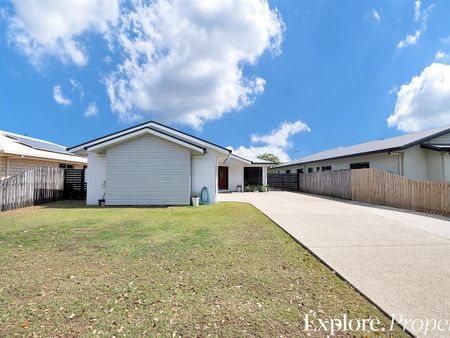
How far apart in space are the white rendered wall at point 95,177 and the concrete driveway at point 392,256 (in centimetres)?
924

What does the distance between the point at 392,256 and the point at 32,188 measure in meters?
14.9

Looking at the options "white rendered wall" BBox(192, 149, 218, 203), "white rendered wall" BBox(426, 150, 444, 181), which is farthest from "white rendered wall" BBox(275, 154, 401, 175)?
"white rendered wall" BBox(192, 149, 218, 203)

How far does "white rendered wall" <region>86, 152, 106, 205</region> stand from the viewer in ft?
A: 40.0

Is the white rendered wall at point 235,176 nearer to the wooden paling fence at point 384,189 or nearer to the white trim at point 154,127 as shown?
the wooden paling fence at point 384,189

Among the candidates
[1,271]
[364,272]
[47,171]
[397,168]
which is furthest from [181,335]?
[397,168]

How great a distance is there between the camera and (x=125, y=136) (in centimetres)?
1121

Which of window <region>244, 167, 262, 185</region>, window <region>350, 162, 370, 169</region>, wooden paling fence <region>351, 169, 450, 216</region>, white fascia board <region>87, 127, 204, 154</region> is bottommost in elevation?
wooden paling fence <region>351, 169, 450, 216</region>

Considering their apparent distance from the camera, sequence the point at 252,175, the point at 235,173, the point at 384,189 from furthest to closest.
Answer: the point at 252,175 → the point at 235,173 → the point at 384,189

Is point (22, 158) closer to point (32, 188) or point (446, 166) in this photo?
point (32, 188)

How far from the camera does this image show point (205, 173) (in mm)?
12820

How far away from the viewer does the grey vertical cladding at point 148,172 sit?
11.6 meters

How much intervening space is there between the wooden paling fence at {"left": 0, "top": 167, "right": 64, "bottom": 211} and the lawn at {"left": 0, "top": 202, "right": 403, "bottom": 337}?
5.28 metres

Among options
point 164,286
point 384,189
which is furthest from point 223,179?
point 164,286

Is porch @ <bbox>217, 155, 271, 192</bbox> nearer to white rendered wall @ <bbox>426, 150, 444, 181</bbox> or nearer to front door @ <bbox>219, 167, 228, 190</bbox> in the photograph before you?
front door @ <bbox>219, 167, 228, 190</bbox>
